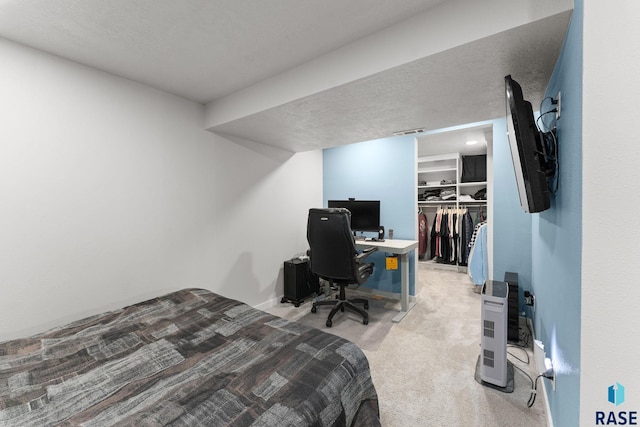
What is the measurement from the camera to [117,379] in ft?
3.64

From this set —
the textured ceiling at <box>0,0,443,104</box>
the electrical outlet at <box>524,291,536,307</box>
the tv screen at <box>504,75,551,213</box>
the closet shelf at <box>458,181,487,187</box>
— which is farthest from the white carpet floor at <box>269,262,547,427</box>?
the closet shelf at <box>458,181,487,187</box>

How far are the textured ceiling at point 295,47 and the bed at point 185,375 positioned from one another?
5.41 ft

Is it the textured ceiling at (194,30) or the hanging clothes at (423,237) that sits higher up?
the textured ceiling at (194,30)

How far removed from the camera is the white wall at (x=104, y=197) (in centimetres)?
155

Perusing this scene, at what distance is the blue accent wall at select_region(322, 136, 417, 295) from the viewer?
3.44 m

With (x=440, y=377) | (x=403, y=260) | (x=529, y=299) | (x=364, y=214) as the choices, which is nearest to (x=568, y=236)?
(x=440, y=377)

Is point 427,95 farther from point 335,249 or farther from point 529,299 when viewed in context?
point 529,299

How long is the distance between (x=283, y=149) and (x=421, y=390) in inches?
119

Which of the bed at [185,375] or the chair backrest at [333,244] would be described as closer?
the bed at [185,375]

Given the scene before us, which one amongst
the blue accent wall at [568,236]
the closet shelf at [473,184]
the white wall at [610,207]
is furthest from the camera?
the closet shelf at [473,184]

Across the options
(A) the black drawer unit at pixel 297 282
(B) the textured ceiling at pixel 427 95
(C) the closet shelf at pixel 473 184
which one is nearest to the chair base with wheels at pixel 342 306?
(A) the black drawer unit at pixel 297 282

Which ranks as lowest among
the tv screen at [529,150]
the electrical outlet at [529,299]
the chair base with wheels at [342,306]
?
the chair base with wheels at [342,306]

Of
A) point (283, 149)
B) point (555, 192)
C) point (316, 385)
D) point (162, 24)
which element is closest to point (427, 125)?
point (555, 192)

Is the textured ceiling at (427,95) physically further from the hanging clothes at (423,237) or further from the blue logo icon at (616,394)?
the hanging clothes at (423,237)
